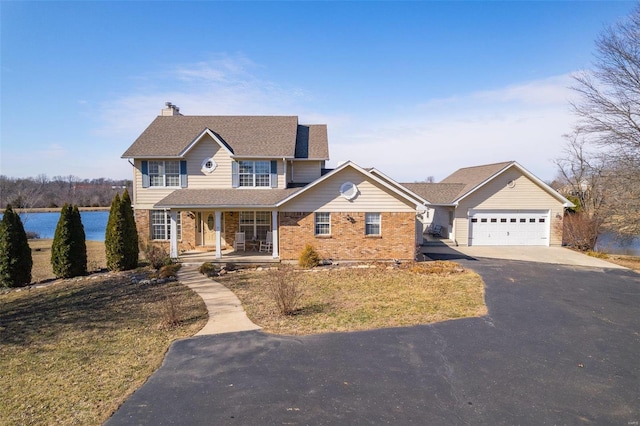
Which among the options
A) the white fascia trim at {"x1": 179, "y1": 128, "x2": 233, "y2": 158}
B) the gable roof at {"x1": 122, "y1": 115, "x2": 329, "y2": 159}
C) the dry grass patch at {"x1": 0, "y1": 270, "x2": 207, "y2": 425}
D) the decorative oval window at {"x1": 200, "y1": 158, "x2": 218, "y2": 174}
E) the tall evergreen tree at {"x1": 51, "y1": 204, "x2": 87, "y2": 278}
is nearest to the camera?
the dry grass patch at {"x1": 0, "y1": 270, "x2": 207, "y2": 425}

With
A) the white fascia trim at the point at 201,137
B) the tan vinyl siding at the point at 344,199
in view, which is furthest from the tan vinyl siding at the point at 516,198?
the white fascia trim at the point at 201,137

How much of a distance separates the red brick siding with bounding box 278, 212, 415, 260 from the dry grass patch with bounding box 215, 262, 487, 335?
1150 mm

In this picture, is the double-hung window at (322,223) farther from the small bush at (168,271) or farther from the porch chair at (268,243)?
the small bush at (168,271)

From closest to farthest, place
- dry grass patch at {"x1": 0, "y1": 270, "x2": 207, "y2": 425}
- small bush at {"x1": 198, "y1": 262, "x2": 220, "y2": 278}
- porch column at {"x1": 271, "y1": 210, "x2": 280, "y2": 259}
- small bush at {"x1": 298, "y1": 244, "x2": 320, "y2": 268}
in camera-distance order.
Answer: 1. dry grass patch at {"x1": 0, "y1": 270, "x2": 207, "y2": 425}
2. small bush at {"x1": 198, "y1": 262, "x2": 220, "y2": 278}
3. small bush at {"x1": 298, "y1": 244, "x2": 320, "y2": 268}
4. porch column at {"x1": 271, "y1": 210, "x2": 280, "y2": 259}

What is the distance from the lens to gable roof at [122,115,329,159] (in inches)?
803

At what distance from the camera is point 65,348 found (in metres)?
8.76

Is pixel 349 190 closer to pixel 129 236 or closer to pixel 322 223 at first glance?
pixel 322 223

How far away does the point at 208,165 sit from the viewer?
67.5ft

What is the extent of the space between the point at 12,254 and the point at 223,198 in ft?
29.0

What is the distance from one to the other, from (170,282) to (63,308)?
373cm

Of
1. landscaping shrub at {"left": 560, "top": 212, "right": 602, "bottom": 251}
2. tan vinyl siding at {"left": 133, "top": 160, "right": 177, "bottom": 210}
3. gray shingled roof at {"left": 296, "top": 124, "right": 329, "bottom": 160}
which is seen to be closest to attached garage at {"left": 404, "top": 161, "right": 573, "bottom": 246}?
landscaping shrub at {"left": 560, "top": 212, "right": 602, "bottom": 251}

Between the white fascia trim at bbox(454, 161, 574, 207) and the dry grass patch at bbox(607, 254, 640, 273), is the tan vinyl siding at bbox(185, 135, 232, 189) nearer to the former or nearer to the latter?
the white fascia trim at bbox(454, 161, 574, 207)

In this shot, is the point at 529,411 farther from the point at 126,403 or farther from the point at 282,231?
the point at 282,231

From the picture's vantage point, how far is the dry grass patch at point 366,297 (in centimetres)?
1016
